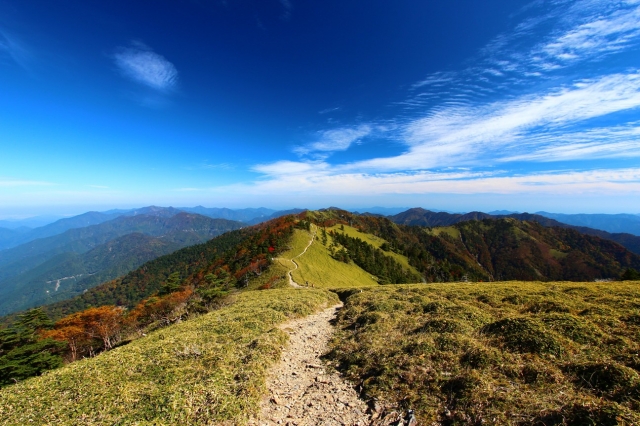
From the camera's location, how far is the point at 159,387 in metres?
11.4

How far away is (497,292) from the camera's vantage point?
940 inches

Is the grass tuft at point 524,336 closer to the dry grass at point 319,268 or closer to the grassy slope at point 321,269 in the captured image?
the dry grass at point 319,268

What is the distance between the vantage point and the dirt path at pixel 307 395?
10125mm

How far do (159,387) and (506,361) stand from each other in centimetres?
1519

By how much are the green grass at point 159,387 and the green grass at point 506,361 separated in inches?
198

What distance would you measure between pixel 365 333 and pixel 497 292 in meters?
14.7

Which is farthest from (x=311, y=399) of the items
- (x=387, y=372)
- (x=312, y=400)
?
(x=387, y=372)

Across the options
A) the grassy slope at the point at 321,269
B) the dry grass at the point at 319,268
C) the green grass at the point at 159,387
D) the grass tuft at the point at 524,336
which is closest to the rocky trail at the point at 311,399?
the green grass at the point at 159,387

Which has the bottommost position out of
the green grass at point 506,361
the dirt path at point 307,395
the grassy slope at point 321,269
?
the grassy slope at point 321,269

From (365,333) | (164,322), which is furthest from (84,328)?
(365,333)

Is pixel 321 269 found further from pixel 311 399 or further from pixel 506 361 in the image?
pixel 506 361

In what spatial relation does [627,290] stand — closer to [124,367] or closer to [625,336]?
[625,336]

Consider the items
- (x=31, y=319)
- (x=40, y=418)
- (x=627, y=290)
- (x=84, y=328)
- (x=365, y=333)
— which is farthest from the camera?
(x=84, y=328)

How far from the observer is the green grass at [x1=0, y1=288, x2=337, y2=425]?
9.92m
